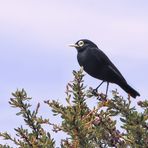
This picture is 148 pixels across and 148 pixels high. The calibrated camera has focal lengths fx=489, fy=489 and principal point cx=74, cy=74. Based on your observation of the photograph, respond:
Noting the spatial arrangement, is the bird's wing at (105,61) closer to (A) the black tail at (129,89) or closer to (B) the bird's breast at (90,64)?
(B) the bird's breast at (90,64)

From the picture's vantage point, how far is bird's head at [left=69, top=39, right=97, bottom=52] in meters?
12.5

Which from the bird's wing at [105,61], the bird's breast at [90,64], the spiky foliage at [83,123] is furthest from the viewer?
the bird's wing at [105,61]

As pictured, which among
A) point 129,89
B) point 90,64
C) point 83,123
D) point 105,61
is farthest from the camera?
point 105,61

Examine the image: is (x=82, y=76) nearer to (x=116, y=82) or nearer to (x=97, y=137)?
(x=97, y=137)

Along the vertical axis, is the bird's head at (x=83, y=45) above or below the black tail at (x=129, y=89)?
above

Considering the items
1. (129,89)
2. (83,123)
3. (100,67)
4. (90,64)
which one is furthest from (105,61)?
(83,123)

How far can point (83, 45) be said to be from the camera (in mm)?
12766

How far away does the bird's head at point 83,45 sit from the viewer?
12.5m

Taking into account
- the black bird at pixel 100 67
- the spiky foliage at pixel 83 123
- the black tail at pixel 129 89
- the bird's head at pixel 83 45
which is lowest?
the spiky foliage at pixel 83 123

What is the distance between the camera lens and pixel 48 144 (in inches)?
158

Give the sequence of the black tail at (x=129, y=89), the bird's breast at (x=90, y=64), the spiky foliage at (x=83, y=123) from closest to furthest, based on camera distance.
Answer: the spiky foliage at (x=83, y=123) → the black tail at (x=129, y=89) → the bird's breast at (x=90, y=64)

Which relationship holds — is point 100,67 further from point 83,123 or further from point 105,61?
point 83,123

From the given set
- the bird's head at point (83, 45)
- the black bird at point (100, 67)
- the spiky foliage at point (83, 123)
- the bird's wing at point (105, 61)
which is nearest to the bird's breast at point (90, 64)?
the black bird at point (100, 67)

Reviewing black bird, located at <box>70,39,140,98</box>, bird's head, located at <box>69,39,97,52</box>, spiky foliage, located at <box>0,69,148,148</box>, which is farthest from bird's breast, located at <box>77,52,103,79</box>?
spiky foliage, located at <box>0,69,148,148</box>
